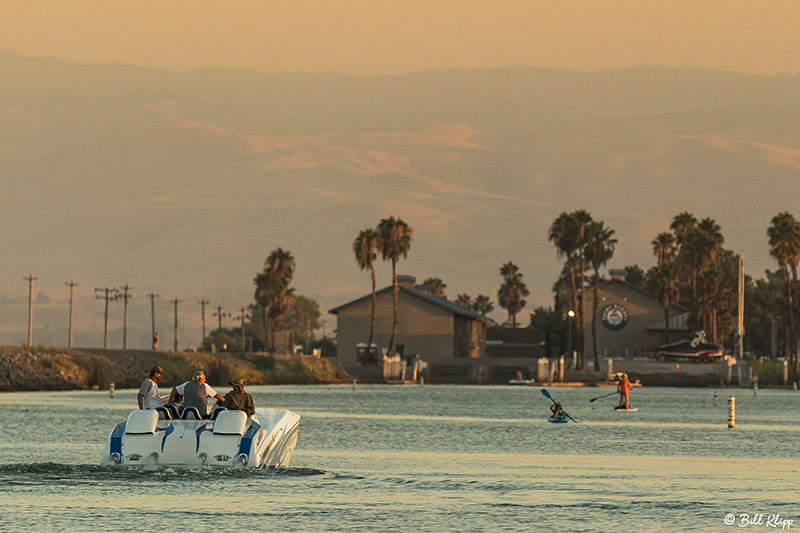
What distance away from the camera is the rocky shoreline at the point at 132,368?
349ft

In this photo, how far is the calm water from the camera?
83.6 ft

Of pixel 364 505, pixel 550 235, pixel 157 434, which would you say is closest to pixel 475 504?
pixel 364 505

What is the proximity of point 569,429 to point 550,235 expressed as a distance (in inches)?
3762

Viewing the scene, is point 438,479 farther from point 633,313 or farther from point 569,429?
point 633,313

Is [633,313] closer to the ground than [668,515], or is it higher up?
higher up

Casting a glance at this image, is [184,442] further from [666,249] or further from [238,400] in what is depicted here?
[666,249]

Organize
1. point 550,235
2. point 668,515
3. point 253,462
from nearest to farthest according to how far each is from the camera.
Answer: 1. point 668,515
2. point 253,462
3. point 550,235

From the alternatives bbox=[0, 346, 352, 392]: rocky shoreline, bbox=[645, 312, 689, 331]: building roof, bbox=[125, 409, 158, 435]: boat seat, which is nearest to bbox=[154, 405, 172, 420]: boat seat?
bbox=[125, 409, 158, 435]: boat seat

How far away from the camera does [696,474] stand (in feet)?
117

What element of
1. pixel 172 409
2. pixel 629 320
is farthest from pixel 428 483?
pixel 629 320

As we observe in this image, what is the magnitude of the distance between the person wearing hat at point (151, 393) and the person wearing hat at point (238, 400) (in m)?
1.97

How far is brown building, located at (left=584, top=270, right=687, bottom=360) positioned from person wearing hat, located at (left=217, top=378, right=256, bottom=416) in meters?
147

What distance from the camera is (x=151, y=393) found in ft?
107

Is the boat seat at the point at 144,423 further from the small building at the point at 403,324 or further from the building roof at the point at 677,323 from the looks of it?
the building roof at the point at 677,323
